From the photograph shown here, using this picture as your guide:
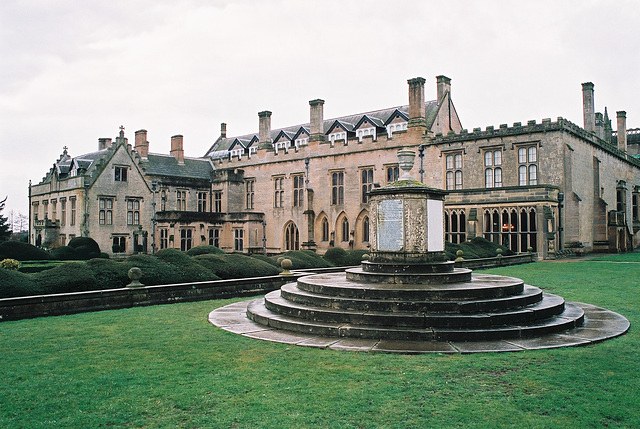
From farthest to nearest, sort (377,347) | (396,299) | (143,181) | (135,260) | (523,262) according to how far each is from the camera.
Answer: (143,181) < (523,262) < (135,260) < (396,299) < (377,347)

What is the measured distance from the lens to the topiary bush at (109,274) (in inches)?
543

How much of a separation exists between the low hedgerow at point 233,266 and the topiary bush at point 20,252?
51.1 feet

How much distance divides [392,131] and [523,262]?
15.8 meters

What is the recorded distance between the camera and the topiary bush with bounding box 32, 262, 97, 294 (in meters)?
12.8

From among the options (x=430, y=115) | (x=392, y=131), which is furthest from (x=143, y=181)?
(x=430, y=115)

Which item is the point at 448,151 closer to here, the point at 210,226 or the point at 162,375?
the point at 210,226

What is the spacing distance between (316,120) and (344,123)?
2.73 metres

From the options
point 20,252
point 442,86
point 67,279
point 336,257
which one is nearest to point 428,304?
point 67,279

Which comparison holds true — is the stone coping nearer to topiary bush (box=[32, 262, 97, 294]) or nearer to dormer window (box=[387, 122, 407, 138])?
topiary bush (box=[32, 262, 97, 294])

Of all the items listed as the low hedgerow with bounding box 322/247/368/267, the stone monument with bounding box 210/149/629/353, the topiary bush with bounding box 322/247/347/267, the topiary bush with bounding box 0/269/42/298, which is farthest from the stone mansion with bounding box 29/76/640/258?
the topiary bush with bounding box 0/269/42/298

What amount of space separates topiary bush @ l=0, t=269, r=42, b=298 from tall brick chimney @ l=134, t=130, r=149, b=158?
35.3 metres

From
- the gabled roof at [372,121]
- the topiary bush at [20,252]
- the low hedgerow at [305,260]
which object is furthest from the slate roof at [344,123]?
the topiary bush at [20,252]

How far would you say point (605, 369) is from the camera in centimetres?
686

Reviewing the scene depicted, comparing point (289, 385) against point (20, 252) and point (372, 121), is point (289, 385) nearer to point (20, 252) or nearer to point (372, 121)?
point (20, 252)
